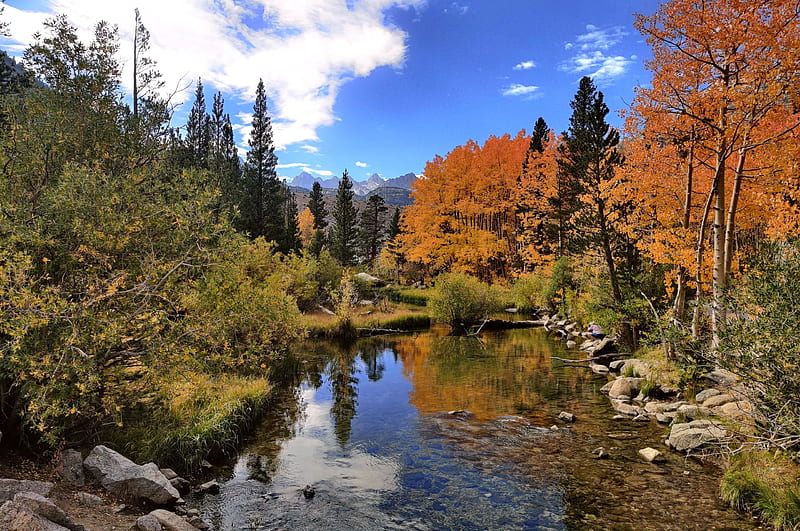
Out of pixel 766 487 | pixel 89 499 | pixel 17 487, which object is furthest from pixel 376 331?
pixel 17 487

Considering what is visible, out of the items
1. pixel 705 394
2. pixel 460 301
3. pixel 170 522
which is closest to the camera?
pixel 170 522

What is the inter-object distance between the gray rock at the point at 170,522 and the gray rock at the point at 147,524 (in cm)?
16

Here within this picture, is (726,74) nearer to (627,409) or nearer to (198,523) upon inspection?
(627,409)

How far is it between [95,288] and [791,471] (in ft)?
36.7

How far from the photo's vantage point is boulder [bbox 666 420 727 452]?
29.8 ft

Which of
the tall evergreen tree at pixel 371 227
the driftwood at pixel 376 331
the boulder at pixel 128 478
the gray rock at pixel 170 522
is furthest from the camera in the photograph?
the tall evergreen tree at pixel 371 227

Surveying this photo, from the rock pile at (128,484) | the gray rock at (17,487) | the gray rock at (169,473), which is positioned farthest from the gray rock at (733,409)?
the gray rock at (17,487)

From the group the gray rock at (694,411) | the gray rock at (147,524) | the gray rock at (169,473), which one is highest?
the gray rock at (147,524)

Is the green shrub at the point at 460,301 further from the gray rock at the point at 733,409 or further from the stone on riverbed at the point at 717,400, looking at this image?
the gray rock at the point at 733,409

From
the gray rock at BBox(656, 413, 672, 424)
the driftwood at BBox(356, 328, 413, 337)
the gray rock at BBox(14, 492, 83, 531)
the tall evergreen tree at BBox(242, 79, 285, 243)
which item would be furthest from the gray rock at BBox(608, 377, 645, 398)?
the tall evergreen tree at BBox(242, 79, 285, 243)

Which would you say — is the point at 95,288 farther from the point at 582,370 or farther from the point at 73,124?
the point at 582,370

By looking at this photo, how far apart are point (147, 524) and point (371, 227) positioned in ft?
202

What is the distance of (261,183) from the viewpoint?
4322 cm

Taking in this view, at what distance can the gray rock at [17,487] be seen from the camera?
5.01 metres
